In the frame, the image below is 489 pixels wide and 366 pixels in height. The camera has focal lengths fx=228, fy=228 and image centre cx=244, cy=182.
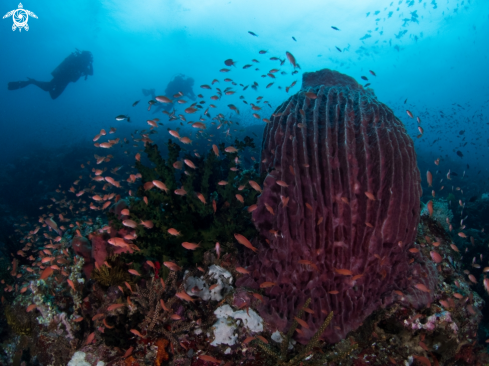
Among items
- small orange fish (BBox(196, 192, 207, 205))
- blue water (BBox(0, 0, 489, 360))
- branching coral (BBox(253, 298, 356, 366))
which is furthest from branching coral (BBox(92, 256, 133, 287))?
blue water (BBox(0, 0, 489, 360))

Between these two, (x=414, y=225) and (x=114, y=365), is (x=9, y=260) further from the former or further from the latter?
(x=414, y=225)

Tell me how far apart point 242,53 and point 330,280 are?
8907 centimetres

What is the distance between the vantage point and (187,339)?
3705mm

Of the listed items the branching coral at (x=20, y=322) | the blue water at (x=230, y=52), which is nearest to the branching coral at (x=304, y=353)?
the branching coral at (x=20, y=322)

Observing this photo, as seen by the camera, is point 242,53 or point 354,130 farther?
point 242,53

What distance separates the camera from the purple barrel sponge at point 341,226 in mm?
3885

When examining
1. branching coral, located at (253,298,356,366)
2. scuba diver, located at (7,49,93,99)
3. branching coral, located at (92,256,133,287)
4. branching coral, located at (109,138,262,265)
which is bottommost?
branching coral, located at (92,256,133,287)

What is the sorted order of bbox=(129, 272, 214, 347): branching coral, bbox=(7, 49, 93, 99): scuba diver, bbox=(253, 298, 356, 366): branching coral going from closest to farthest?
bbox=(253, 298, 356, 366): branching coral, bbox=(129, 272, 214, 347): branching coral, bbox=(7, 49, 93, 99): scuba diver

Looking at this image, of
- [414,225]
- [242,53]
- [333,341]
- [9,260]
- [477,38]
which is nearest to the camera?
[333,341]

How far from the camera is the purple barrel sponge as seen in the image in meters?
3.88

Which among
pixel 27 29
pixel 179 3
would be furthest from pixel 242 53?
pixel 27 29

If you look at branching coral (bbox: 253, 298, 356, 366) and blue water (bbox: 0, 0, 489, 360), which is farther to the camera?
blue water (bbox: 0, 0, 489, 360)

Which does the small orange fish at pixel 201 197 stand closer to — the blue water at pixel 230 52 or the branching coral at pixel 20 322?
the branching coral at pixel 20 322

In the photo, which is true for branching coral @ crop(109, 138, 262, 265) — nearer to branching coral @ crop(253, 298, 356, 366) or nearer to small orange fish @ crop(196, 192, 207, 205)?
small orange fish @ crop(196, 192, 207, 205)
